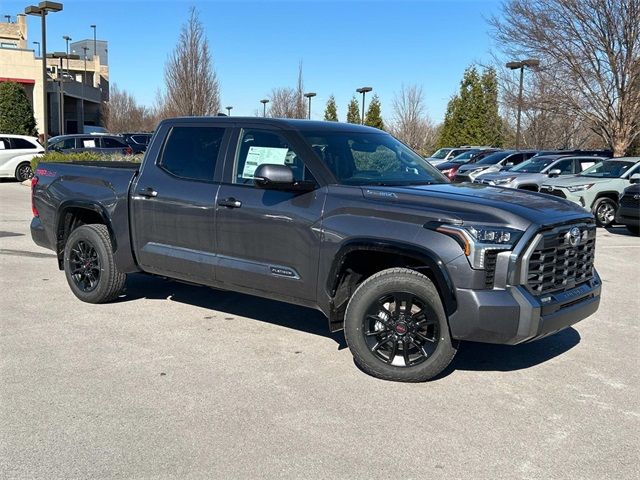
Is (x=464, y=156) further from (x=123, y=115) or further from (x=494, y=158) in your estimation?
(x=123, y=115)

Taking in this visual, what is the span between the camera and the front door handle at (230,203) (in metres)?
5.35

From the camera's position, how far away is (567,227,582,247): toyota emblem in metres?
4.70

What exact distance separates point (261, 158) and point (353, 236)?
48.4 inches

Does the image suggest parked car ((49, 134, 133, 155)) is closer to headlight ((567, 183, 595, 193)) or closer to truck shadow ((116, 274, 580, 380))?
headlight ((567, 183, 595, 193))

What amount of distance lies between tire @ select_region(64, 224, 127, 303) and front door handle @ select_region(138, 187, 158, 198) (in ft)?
2.45

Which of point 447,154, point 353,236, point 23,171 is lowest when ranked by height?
point 353,236

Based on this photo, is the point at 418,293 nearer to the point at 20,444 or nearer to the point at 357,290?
the point at 357,290

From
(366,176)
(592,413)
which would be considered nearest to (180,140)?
(366,176)

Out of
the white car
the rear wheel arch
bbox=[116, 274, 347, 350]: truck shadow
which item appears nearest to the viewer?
the rear wheel arch

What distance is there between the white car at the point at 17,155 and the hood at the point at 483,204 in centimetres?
2051

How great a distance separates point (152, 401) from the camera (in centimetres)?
422

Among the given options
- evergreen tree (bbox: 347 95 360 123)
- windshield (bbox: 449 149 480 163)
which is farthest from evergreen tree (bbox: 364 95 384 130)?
windshield (bbox: 449 149 480 163)

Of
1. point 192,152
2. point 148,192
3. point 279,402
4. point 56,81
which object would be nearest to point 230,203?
point 192,152

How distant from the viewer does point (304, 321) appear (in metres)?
6.22
